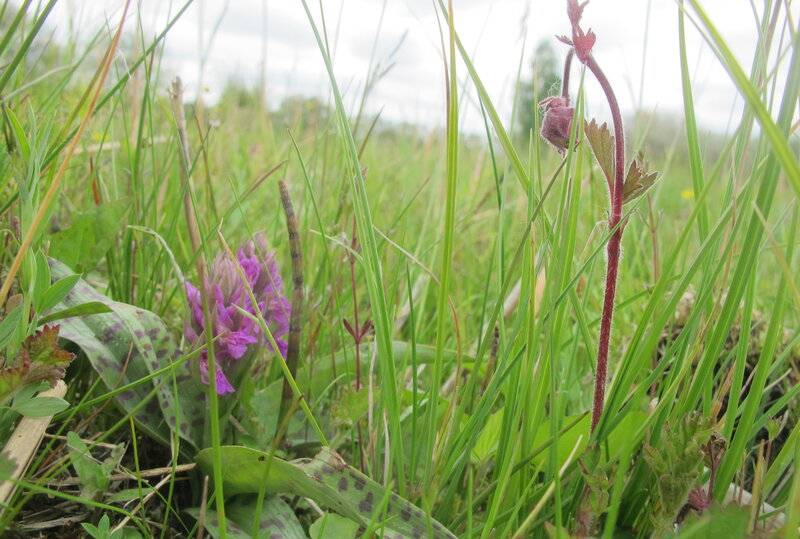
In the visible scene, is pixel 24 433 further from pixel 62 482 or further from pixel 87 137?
pixel 87 137

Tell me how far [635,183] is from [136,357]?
0.74 meters

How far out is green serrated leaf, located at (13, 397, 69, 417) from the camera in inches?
25.2

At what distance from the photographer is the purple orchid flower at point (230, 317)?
821mm

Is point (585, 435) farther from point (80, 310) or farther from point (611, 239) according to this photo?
point (80, 310)

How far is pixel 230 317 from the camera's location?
85cm

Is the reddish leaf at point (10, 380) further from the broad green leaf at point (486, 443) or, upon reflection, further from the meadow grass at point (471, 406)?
the broad green leaf at point (486, 443)

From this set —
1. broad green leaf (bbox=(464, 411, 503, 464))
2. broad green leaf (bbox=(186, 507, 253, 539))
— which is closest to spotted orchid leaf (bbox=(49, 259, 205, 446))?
broad green leaf (bbox=(186, 507, 253, 539))

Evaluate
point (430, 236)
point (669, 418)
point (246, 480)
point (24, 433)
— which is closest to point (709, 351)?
point (669, 418)

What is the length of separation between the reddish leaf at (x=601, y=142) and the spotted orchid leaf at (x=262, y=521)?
0.58m

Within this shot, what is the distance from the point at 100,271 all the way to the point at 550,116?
1212 mm

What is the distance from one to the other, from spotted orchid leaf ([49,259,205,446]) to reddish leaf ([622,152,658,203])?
0.64 meters

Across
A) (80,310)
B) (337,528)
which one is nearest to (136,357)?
(80,310)

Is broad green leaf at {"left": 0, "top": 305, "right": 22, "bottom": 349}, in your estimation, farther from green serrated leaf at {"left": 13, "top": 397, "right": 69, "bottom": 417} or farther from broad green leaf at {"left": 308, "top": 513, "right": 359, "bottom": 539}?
broad green leaf at {"left": 308, "top": 513, "right": 359, "bottom": 539}

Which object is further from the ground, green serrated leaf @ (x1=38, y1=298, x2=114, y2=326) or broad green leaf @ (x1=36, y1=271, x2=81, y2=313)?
broad green leaf @ (x1=36, y1=271, x2=81, y2=313)
